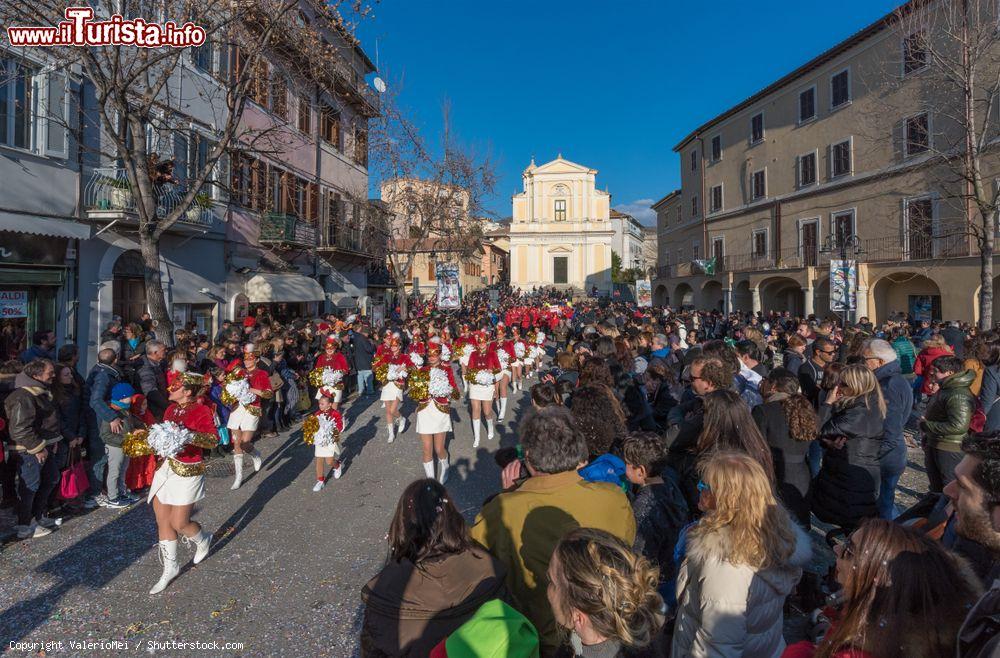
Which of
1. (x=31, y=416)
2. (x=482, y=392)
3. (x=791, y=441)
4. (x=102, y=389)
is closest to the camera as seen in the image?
(x=791, y=441)

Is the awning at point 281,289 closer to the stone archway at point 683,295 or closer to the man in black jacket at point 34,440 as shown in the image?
the man in black jacket at point 34,440

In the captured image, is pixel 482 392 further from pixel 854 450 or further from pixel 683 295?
pixel 683 295

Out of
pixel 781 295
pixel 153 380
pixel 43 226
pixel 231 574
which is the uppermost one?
pixel 781 295

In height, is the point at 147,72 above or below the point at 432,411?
above

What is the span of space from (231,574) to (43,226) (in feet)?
30.7

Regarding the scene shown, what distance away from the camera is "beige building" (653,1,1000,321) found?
20281 millimetres

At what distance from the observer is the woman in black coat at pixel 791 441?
4.12 m

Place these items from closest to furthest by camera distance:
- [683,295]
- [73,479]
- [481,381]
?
[73,479] < [481,381] < [683,295]

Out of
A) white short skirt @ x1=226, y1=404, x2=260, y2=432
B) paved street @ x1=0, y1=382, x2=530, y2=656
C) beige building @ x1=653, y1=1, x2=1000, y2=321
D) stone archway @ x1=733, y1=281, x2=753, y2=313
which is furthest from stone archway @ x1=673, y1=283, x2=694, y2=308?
white short skirt @ x1=226, y1=404, x2=260, y2=432

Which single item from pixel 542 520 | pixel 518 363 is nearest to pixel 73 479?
pixel 542 520

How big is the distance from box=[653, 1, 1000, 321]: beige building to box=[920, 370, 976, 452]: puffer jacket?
14.7 metres

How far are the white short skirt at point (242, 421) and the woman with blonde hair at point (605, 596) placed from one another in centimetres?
639

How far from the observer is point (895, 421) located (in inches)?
186

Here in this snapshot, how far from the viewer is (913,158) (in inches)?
856
